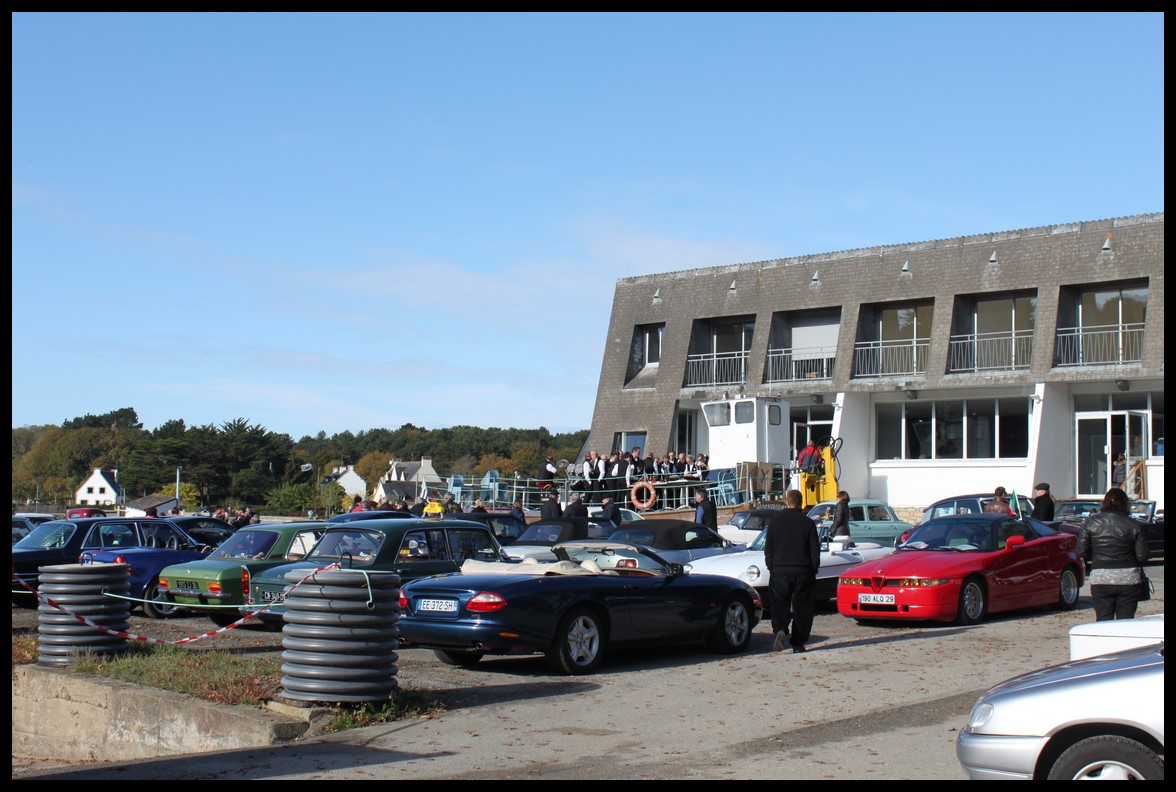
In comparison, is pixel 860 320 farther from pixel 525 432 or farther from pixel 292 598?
pixel 525 432

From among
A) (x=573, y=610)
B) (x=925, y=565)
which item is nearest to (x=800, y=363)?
(x=925, y=565)

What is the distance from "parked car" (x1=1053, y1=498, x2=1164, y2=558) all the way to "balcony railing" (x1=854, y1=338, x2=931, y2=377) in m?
11.1

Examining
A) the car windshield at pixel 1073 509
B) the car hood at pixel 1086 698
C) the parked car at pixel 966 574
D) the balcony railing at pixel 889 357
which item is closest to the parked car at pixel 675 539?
the parked car at pixel 966 574

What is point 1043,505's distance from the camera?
2338 centimetres

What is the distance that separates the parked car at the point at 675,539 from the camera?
19141 mm

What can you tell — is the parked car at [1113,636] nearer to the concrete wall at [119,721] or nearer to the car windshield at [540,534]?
the concrete wall at [119,721]

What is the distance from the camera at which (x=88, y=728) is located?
1102 centimetres

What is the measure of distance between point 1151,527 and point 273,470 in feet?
200

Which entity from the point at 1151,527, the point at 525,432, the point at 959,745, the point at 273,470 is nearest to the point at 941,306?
the point at 1151,527

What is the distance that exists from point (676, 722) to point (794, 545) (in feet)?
13.9

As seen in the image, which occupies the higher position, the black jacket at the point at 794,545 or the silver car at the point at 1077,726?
the black jacket at the point at 794,545

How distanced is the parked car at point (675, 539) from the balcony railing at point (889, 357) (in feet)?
66.9

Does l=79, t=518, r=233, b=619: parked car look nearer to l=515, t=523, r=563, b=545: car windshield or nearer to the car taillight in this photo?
l=515, t=523, r=563, b=545: car windshield

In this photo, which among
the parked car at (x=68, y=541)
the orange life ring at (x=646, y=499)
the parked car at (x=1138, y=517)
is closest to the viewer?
the parked car at (x=68, y=541)
